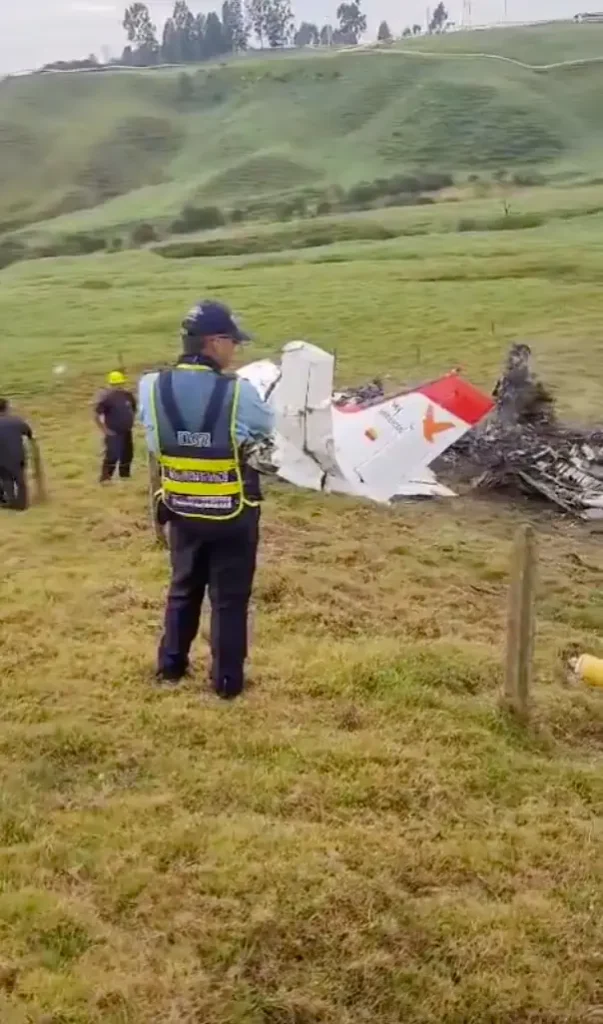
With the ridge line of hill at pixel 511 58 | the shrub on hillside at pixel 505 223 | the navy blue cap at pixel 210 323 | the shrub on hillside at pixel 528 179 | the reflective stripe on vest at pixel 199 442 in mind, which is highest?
the ridge line of hill at pixel 511 58

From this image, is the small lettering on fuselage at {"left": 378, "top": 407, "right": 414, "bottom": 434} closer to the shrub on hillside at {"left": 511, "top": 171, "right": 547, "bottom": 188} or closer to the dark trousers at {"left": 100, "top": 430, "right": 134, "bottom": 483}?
the dark trousers at {"left": 100, "top": 430, "right": 134, "bottom": 483}

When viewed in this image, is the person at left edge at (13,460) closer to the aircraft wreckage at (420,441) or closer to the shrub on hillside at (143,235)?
the aircraft wreckage at (420,441)

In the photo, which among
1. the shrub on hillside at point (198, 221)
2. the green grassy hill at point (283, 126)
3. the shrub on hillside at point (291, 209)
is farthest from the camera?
the green grassy hill at point (283, 126)

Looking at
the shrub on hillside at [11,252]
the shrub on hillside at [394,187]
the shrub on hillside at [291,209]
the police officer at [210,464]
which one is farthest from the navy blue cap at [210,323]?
the shrub on hillside at [394,187]

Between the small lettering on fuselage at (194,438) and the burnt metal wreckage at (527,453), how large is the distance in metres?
11.3

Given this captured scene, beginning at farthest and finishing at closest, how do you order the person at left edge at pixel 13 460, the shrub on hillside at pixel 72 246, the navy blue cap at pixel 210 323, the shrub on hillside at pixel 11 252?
the shrub on hillside at pixel 72 246 < the shrub on hillside at pixel 11 252 < the person at left edge at pixel 13 460 < the navy blue cap at pixel 210 323

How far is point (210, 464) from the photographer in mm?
7020

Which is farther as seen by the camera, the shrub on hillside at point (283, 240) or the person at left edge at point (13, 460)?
the shrub on hillside at point (283, 240)

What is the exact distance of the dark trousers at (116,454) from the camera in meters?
18.5

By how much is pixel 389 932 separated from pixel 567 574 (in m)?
9.78

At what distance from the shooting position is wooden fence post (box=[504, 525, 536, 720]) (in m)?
→ 8.02

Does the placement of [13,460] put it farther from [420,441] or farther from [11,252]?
[11,252]

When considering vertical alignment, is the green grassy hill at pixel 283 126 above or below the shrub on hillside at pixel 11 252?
above

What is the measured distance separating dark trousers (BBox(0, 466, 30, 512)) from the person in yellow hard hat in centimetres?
255
